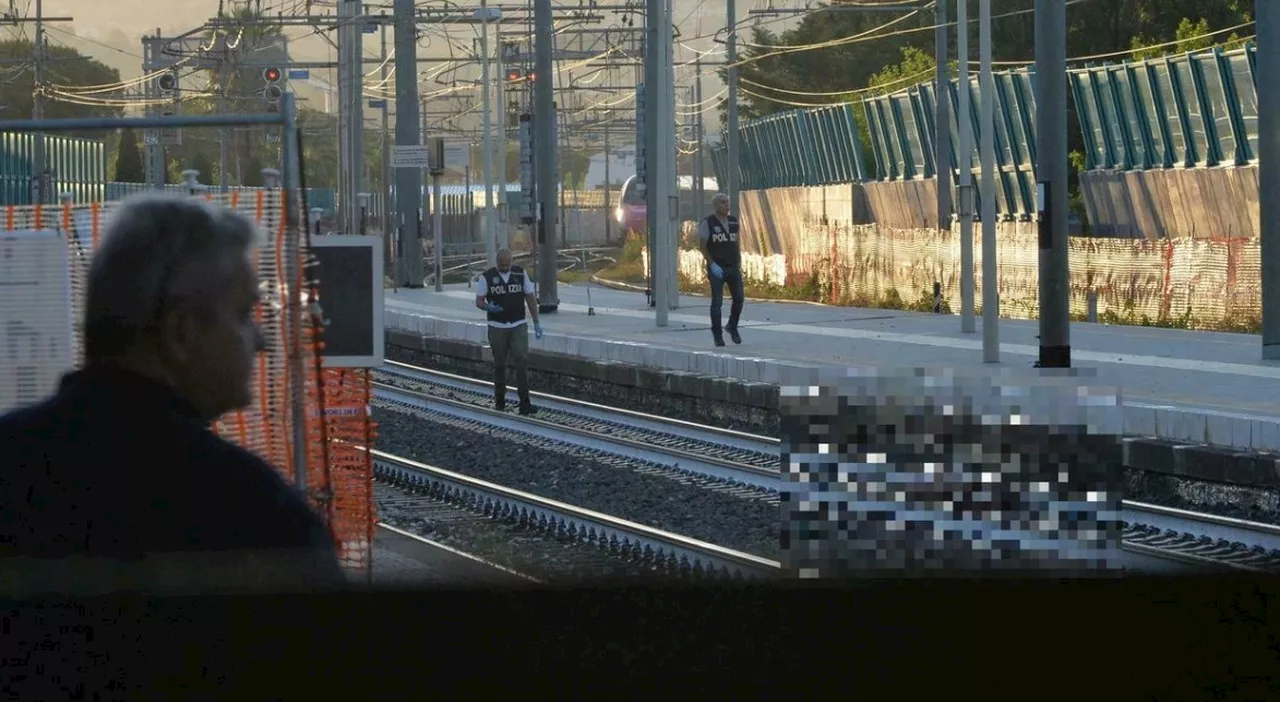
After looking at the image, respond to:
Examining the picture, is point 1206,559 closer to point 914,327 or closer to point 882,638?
point 882,638

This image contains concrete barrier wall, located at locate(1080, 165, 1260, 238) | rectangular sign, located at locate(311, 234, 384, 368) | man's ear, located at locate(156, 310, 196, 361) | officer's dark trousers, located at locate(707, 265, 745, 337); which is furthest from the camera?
concrete barrier wall, located at locate(1080, 165, 1260, 238)

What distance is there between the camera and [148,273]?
8.30 ft

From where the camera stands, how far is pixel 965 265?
2364 centimetres

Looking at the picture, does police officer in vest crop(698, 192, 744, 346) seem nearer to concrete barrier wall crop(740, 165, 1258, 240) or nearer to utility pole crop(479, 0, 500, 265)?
concrete barrier wall crop(740, 165, 1258, 240)

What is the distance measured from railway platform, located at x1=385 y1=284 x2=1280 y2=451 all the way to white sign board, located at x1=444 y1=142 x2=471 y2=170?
508 centimetres

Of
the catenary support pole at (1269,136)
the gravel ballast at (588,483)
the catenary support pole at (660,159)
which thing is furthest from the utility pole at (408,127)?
the catenary support pole at (1269,136)

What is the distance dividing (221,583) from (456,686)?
2.31ft

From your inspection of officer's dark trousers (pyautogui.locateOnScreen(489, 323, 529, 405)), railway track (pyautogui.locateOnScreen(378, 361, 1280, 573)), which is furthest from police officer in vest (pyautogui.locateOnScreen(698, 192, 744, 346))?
officer's dark trousers (pyautogui.locateOnScreen(489, 323, 529, 405))

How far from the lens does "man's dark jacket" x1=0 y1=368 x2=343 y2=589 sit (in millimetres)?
2432

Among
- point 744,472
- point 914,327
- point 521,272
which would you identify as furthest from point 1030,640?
point 914,327

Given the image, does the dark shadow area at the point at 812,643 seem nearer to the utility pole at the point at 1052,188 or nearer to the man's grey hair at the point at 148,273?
the man's grey hair at the point at 148,273

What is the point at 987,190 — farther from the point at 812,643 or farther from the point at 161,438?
the point at 161,438

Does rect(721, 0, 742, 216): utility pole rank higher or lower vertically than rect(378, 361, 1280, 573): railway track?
higher

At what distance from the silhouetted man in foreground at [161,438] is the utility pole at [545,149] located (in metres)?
29.3
